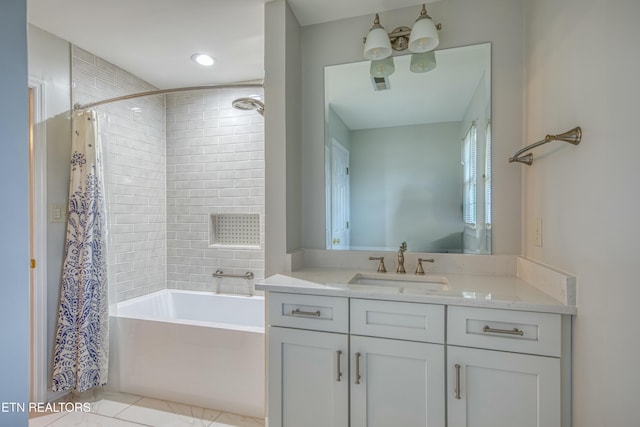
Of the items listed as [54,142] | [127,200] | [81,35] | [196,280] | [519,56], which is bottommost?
[196,280]

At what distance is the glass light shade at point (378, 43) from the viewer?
1773 mm

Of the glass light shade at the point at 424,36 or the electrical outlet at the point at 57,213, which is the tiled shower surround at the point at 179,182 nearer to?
the electrical outlet at the point at 57,213

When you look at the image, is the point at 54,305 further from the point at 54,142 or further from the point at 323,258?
the point at 323,258

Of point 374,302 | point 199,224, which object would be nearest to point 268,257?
point 374,302

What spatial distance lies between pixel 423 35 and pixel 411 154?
634mm

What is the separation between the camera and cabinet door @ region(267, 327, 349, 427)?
1407mm

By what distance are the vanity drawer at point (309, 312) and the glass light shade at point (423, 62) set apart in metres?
1.41

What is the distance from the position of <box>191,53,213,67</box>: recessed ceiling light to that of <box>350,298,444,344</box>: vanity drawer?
7.08ft

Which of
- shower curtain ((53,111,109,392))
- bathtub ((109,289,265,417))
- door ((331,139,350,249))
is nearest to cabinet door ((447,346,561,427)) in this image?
door ((331,139,350,249))

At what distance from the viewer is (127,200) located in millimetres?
2664

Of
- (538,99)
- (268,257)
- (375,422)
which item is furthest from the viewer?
(268,257)

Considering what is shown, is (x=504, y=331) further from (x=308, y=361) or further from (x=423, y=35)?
(x=423, y=35)

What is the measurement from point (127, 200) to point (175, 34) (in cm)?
138

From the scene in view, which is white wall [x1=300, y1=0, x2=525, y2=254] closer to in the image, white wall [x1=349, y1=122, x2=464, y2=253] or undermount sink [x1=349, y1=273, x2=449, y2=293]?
white wall [x1=349, y1=122, x2=464, y2=253]
